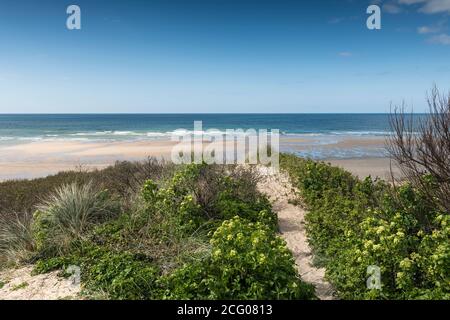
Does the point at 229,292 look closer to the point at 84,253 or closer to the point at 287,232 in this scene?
the point at 84,253

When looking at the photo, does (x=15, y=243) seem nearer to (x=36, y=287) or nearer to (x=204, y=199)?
(x=36, y=287)

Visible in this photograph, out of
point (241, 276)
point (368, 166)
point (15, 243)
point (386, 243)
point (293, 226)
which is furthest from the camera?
point (368, 166)

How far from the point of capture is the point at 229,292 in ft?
13.5

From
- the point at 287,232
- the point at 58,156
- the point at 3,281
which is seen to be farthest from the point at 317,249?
the point at 58,156

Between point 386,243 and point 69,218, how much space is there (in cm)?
612

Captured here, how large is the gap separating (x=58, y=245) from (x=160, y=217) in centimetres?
200

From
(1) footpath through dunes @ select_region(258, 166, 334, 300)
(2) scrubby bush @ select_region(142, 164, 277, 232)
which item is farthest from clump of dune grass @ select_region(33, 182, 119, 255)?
(1) footpath through dunes @ select_region(258, 166, 334, 300)

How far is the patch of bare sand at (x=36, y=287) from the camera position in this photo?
496 centimetres

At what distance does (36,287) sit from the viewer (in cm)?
Result: 520

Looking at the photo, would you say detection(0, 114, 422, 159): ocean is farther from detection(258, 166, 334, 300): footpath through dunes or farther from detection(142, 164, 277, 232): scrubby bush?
detection(142, 164, 277, 232): scrubby bush

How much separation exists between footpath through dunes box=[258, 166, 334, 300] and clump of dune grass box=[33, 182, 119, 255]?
418 centimetres

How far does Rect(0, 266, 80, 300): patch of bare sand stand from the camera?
4965mm

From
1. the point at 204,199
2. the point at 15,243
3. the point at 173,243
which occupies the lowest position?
the point at 15,243

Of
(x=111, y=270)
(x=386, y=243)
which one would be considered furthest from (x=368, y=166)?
(x=111, y=270)
